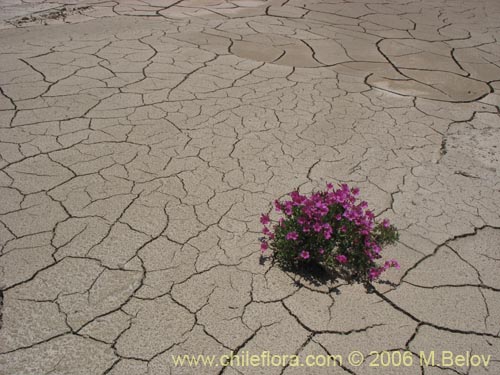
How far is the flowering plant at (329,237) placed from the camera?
2000 millimetres

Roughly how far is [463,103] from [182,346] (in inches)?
131

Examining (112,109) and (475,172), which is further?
(112,109)

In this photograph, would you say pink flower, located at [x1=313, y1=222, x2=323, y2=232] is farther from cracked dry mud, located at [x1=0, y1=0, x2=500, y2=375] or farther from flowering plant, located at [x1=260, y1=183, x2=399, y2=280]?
cracked dry mud, located at [x1=0, y1=0, x2=500, y2=375]

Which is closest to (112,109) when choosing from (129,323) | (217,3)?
(129,323)

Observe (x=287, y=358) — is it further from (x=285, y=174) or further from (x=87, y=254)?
(x=285, y=174)

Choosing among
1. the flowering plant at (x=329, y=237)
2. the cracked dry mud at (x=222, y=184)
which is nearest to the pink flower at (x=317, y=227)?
the flowering plant at (x=329, y=237)

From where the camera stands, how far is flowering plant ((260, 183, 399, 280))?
6.56ft

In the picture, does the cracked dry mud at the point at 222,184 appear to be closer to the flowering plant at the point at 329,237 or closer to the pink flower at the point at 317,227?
the flowering plant at the point at 329,237

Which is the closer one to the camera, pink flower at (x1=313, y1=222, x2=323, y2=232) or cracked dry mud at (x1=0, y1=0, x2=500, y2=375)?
cracked dry mud at (x1=0, y1=0, x2=500, y2=375)

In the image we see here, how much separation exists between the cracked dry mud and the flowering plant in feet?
0.37

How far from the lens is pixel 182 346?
5.61ft

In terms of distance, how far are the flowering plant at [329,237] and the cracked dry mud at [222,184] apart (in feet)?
0.37

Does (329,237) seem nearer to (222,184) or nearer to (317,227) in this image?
(317,227)

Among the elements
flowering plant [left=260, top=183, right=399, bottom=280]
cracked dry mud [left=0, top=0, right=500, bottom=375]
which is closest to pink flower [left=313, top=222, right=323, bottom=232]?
flowering plant [left=260, top=183, right=399, bottom=280]
